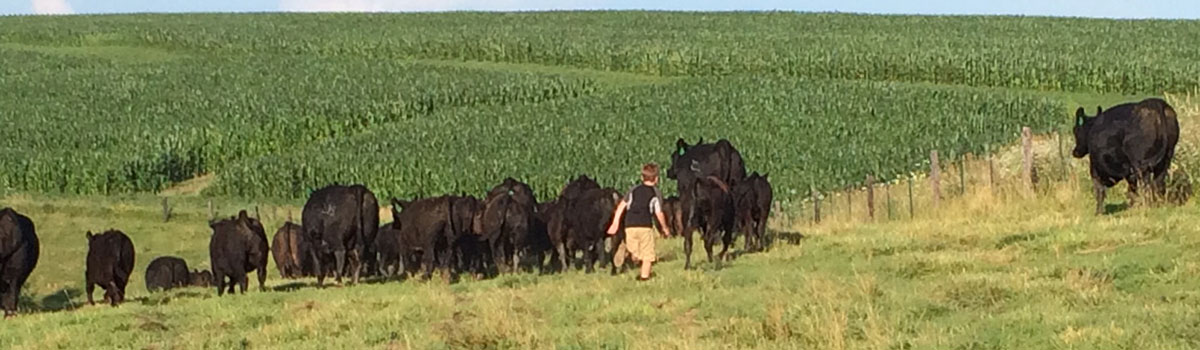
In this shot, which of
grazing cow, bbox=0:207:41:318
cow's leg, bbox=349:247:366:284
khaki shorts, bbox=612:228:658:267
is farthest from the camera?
cow's leg, bbox=349:247:366:284

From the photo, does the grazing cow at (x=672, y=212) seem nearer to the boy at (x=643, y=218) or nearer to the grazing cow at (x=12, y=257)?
the boy at (x=643, y=218)

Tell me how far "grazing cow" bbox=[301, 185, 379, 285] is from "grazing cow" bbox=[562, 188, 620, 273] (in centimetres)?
255

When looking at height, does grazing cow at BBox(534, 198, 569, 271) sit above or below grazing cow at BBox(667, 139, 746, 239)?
below

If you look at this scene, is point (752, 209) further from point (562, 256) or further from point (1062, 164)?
point (1062, 164)

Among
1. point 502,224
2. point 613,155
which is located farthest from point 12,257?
point 613,155

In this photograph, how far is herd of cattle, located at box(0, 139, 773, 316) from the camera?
19.5m

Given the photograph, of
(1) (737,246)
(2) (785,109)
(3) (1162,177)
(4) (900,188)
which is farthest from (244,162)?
(3) (1162,177)

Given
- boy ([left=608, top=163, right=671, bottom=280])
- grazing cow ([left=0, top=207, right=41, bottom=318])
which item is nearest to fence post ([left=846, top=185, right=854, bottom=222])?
boy ([left=608, top=163, right=671, bottom=280])

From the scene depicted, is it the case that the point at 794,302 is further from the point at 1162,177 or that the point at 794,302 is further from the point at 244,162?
the point at 244,162

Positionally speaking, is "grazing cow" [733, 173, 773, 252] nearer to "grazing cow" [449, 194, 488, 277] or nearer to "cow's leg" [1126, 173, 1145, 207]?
"grazing cow" [449, 194, 488, 277]

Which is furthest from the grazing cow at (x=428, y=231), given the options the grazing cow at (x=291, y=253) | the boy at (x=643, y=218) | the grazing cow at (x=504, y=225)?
the grazing cow at (x=291, y=253)

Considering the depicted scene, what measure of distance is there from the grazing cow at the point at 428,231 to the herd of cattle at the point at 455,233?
0.05 feet

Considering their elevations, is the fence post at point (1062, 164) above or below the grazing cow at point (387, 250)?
above

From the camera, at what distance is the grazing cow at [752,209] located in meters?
21.2
